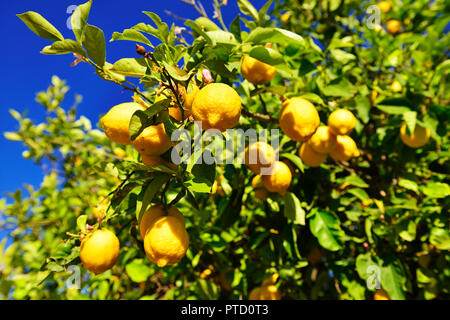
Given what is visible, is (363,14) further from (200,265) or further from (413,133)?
(200,265)

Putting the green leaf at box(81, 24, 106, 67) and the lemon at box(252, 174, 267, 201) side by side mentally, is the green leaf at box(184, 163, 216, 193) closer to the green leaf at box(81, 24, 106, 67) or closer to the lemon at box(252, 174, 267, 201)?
the green leaf at box(81, 24, 106, 67)

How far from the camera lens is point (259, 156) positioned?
1.06m

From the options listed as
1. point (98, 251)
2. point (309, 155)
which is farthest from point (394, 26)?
point (98, 251)

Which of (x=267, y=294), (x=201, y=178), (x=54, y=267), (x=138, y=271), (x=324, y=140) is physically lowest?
(x=267, y=294)

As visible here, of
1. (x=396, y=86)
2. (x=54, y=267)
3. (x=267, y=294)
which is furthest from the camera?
(x=396, y=86)

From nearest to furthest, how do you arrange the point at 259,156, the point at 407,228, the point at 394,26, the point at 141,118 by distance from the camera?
the point at 141,118
the point at 259,156
the point at 407,228
the point at 394,26

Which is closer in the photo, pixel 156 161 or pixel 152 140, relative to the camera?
pixel 152 140

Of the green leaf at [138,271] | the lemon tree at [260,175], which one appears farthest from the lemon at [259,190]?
the green leaf at [138,271]

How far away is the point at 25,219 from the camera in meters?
2.29

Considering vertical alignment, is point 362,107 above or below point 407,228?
above

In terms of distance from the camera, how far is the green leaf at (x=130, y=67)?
2.42ft

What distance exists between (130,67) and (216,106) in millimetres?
270

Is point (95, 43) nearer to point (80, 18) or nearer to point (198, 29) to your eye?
point (80, 18)
